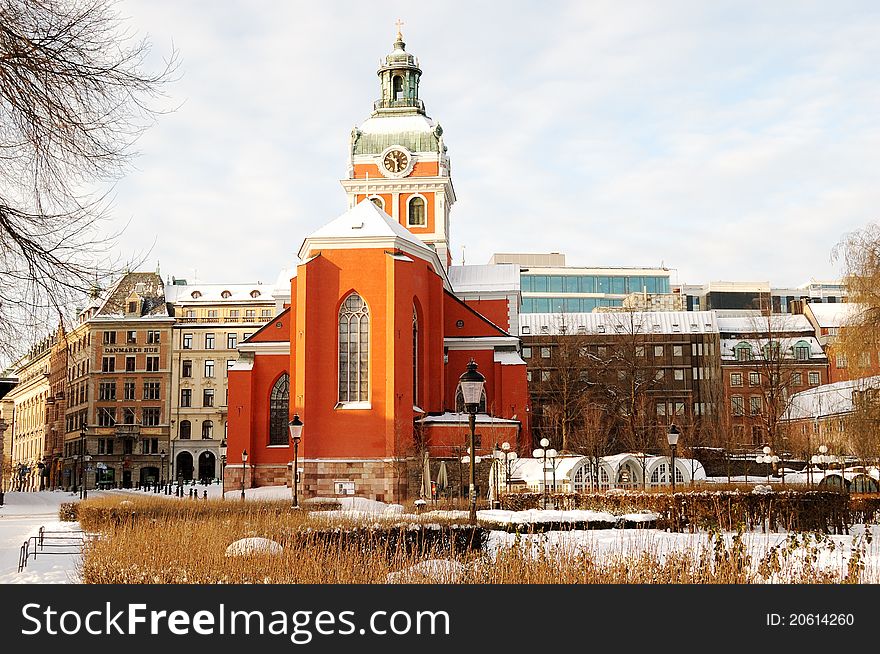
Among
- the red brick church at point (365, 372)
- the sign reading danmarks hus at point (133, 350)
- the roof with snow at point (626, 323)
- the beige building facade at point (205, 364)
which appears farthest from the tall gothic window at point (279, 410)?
the sign reading danmarks hus at point (133, 350)

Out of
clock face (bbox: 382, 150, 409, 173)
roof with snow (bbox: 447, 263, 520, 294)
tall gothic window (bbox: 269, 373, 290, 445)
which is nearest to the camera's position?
tall gothic window (bbox: 269, 373, 290, 445)

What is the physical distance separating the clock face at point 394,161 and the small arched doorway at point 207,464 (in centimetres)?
3406

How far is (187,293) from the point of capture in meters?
86.8

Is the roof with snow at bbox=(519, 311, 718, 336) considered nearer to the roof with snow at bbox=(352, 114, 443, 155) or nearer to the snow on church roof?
the roof with snow at bbox=(352, 114, 443, 155)

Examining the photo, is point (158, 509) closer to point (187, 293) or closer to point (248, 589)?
point (248, 589)

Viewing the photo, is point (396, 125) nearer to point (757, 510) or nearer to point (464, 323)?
point (464, 323)

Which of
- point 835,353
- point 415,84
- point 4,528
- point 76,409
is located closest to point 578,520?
point 835,353

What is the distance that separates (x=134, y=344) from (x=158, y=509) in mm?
62396

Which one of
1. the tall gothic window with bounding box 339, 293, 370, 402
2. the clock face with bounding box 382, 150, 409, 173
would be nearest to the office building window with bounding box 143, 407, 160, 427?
the clock face with bounding box 382, 150, 409, 173

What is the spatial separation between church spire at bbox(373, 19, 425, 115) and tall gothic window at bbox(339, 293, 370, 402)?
2297 centimetres

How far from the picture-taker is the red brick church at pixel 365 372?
133 ft

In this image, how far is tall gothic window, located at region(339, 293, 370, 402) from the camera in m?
41.5

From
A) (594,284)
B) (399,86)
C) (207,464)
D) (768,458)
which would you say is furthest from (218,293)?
(768,458)

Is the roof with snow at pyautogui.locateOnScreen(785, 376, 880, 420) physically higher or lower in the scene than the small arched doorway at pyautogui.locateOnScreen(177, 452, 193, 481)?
higher
